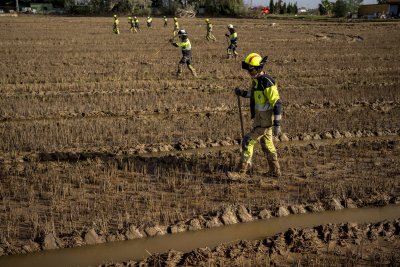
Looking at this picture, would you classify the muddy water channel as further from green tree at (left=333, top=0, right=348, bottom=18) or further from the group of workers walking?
green tree at (left=333, top=0, right=348, bottom=18)

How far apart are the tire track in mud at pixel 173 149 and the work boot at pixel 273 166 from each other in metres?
1.31

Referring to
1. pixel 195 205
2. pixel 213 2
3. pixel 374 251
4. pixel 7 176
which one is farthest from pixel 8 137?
pixel 213 2

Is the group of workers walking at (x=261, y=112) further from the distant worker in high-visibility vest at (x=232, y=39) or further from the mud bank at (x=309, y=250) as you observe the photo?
the distant worker in high-visibility vest at (x=232, y=39)

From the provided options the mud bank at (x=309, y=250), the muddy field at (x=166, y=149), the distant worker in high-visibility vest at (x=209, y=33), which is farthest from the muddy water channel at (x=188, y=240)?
the distant worker in high-visibility vest at (x=209, y=33)

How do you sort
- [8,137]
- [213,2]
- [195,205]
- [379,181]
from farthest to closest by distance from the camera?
1. [213,2]
2. [8,137]
3. [379,181]
4. [195,205]

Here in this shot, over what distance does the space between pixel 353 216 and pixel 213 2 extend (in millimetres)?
59314

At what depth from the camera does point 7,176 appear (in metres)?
7.09

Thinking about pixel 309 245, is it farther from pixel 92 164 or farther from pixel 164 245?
pixel 92 164

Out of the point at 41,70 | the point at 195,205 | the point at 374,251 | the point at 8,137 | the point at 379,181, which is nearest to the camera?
the point at 374,251

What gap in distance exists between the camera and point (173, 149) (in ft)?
27.5

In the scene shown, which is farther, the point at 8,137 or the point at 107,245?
the point at 8,137

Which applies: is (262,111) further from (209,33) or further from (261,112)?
(209,33)

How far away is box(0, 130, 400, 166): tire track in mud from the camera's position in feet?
25.9

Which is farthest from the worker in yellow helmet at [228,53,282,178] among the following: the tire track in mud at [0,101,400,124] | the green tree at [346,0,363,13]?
the green tree at [346,0,363,13]
